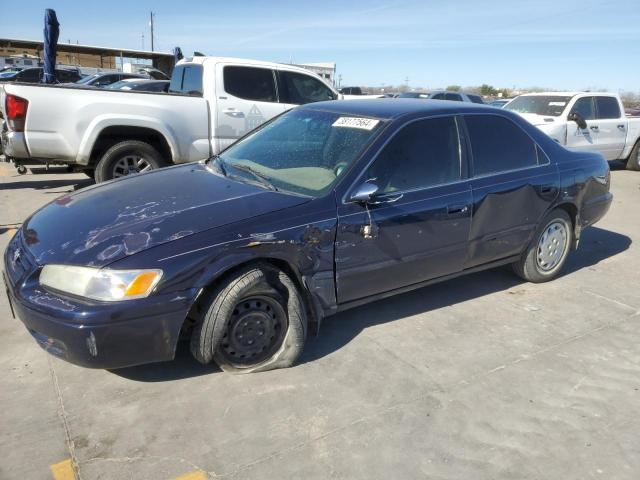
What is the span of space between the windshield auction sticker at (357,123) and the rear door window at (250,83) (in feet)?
13.5

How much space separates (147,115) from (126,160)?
647 millimetres

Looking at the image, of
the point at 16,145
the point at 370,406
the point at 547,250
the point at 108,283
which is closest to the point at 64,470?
the point at 108,283

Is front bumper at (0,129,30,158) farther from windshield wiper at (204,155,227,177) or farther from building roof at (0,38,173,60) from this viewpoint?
building roof at (0,38,173,60)

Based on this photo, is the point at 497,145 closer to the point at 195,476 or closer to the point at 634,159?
the point at 195,476

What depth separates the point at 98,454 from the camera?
2.49 m

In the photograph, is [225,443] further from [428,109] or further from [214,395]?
[428,109]

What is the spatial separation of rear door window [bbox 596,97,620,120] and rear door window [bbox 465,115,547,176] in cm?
741

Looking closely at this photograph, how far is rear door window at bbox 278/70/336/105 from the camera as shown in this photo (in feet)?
26.0

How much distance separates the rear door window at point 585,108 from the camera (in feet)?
32.9

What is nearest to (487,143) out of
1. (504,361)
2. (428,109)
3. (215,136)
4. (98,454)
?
(428,109)

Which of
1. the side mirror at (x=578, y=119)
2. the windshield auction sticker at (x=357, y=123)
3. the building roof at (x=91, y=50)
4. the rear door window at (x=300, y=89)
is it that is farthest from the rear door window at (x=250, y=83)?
the building roof at (x=91, y=50)

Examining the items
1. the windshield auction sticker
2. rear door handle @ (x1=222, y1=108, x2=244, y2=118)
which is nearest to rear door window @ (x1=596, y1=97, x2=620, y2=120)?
rear door handle @ (x1=222, y1=108, x2=244, y2=118)

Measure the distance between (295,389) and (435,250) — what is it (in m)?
1.43

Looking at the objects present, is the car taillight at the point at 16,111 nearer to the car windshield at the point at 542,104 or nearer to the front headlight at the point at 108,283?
the front headlight at the point at 108,283
